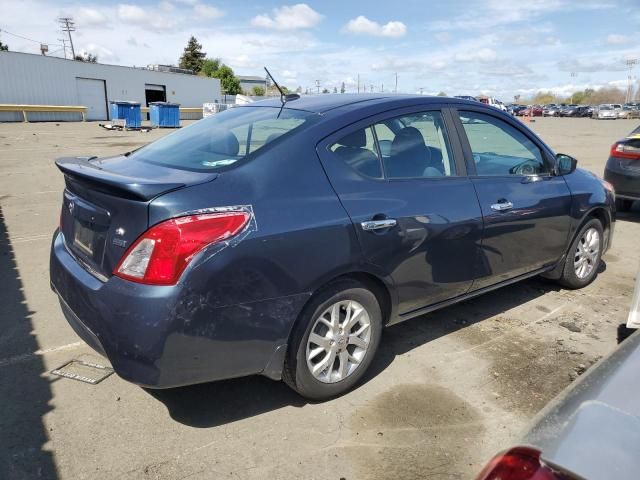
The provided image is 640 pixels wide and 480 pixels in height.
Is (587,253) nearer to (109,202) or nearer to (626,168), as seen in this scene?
(626,168)

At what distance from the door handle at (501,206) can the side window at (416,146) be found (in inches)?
16.5

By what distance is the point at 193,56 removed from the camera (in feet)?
296

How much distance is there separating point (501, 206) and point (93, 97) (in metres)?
44.2

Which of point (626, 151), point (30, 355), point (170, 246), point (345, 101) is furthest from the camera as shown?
point (626, 151)

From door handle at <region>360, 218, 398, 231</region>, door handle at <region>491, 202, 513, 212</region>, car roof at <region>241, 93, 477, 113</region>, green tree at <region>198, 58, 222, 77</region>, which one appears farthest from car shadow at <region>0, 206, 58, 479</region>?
green tree at <region>198, 58, 222, 77</region>

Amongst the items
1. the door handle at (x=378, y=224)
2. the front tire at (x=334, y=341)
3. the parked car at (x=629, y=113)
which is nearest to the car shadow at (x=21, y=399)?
the front tire at (x=334, y=341)

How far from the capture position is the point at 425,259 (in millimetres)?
3289

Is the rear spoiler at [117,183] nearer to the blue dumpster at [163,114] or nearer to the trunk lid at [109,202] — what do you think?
the trunk lid at [109,202]

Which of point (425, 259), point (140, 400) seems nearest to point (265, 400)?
point (140, 400)

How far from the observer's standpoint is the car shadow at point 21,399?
251 centimetres

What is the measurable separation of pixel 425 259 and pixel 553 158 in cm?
192

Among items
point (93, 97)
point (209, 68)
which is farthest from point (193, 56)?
point (93, 97)

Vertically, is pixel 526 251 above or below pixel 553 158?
below

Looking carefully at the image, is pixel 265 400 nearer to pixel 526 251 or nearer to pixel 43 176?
pixel 526 251
